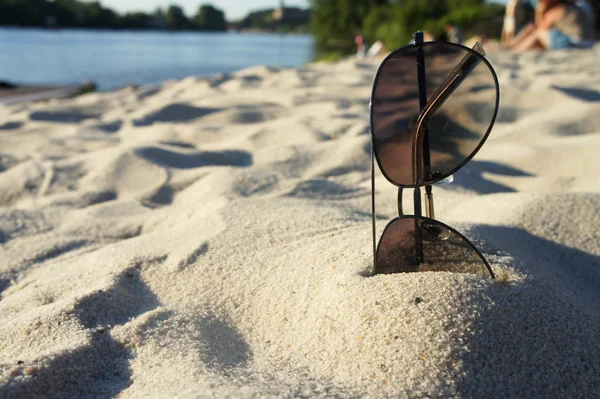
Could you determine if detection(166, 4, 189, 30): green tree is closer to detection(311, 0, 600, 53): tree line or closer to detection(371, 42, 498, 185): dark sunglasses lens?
detection(311, 0, 600, 53): tree line

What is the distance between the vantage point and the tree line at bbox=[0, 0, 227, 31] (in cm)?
5966

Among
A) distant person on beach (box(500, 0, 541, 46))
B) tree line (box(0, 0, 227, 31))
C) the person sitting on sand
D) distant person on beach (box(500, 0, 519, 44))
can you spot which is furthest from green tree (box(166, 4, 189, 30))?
the person sitting on sand

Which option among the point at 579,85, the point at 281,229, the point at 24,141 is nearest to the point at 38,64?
the point at 24,141

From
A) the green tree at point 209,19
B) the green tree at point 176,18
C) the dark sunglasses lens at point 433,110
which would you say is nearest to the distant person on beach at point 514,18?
the dark sunglasses lens at point 433,110

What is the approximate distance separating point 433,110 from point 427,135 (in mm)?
56

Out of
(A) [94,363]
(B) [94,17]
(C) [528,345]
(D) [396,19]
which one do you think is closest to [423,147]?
(C) [528,345]

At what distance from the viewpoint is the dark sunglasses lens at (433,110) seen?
119cm

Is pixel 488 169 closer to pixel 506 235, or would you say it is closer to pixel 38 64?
pixel 506 235

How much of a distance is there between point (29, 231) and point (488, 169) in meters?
2.06

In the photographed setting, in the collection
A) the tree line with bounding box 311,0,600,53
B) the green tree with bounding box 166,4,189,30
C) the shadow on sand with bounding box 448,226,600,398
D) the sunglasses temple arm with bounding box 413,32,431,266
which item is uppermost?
the green tree with bounding box 166,4,189,30

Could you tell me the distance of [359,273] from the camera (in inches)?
51.8

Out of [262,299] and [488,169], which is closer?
[262,299]

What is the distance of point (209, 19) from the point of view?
75375 mm

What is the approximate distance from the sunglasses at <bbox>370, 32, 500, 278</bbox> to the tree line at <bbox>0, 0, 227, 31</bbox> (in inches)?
2648
